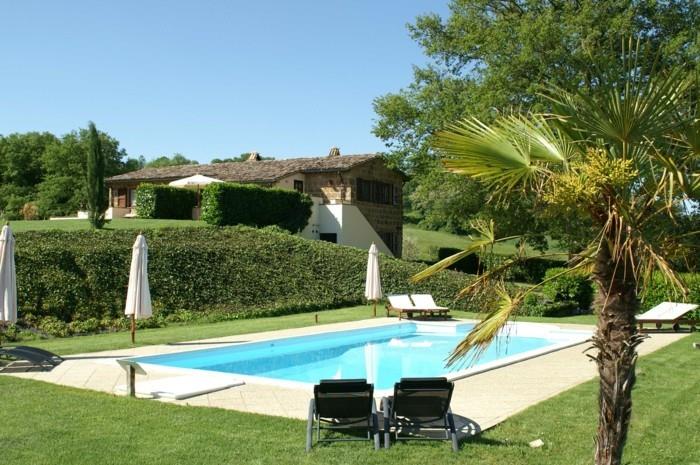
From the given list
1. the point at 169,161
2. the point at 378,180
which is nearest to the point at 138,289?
the point at 378,180

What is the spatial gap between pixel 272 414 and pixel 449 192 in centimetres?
2240

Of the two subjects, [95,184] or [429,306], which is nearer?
[429,306]

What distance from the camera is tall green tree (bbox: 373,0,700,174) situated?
25.6 m

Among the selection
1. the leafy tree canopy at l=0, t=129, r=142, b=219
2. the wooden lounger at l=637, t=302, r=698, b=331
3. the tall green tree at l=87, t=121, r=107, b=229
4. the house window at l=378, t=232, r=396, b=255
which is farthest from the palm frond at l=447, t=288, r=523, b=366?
the leafy tree canopy at l=0, t=129, r=142, b=219

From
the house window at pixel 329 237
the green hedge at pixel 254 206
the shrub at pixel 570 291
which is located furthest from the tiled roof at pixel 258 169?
the shrub at pixel 570 291

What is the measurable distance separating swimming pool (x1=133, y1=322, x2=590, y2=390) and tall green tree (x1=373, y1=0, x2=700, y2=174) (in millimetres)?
8104

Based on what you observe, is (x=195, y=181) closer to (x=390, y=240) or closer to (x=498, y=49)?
(x=390, y=240)

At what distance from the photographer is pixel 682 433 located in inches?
287

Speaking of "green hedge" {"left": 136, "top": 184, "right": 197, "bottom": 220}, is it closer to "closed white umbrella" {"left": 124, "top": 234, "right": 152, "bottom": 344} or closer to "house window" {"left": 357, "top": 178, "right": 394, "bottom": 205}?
"house window" {"left": 357, "top": 178, "right": 394, "bottom": 205}

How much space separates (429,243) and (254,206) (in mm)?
25123

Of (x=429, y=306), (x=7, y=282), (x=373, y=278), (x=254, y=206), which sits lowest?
(x=429, y=306)

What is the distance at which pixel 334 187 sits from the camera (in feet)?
117

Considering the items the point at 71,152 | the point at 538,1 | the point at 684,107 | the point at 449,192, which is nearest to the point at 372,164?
the point at 449,192

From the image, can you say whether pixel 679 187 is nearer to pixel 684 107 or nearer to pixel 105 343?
pixel 684 107
